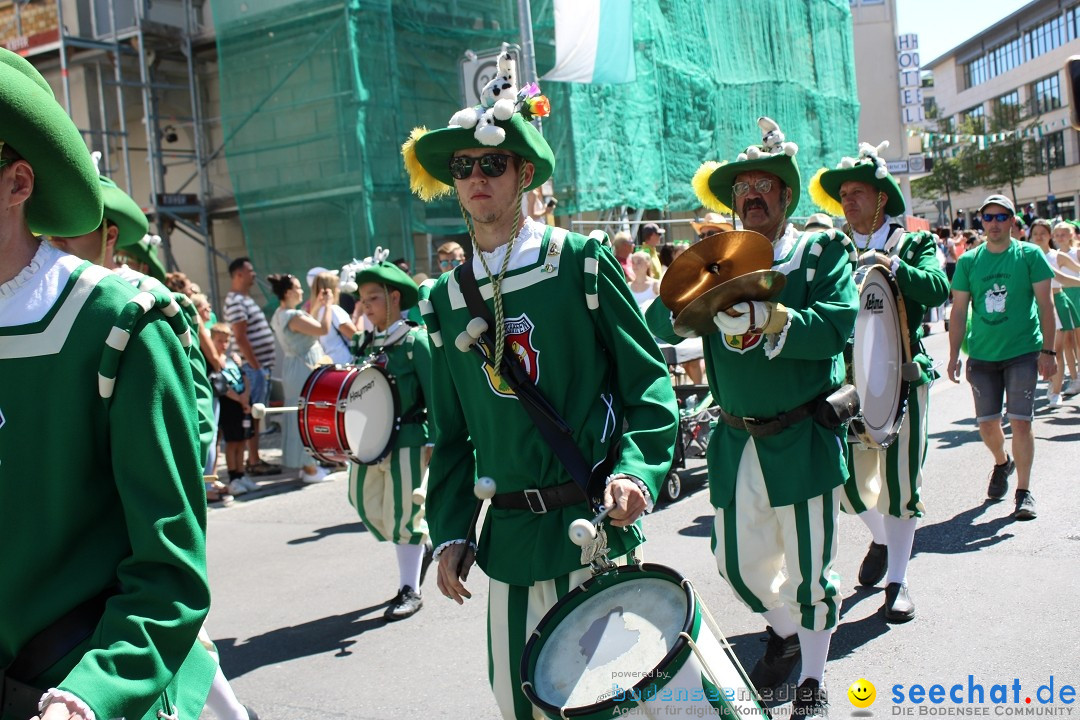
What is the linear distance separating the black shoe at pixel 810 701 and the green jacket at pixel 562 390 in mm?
1470

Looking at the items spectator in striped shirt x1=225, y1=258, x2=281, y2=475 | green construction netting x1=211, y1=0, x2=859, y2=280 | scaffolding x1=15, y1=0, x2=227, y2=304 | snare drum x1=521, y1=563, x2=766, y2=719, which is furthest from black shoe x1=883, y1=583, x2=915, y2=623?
scaffolding x1=15, y1=0, x2=227, y2=304

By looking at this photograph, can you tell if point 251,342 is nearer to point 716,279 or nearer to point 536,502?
point 716,279

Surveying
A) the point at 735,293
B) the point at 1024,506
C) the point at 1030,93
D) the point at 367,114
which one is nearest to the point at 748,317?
the point at 735,293

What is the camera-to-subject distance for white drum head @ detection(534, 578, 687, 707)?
2.41 metres

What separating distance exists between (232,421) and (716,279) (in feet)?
24.5

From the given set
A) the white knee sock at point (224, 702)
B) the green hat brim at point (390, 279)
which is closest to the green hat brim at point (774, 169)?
the green hat brim at point (390, 279)

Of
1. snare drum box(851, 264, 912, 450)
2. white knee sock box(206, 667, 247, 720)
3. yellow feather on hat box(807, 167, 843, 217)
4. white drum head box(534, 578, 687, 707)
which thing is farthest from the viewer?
yellow feather on hat box(807, 167, 843, 217)

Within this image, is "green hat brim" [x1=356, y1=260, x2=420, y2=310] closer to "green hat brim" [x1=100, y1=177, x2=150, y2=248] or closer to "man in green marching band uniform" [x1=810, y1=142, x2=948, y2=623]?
"green hat brim" [x1=100, y1=177, x2=150, y2=248]

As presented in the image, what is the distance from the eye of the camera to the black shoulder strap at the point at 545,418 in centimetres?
290

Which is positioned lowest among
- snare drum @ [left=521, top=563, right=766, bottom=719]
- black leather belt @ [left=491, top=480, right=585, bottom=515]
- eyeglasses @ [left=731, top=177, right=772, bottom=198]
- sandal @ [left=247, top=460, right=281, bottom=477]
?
sandal @ [left=247, top=460, right=281, bottom=477]

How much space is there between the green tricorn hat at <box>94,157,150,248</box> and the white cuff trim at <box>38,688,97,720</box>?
3.05 m

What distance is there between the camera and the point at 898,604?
5.08 metres

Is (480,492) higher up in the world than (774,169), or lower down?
lower down

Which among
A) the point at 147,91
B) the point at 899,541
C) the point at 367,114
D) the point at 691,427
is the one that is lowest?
the point at 899,541
